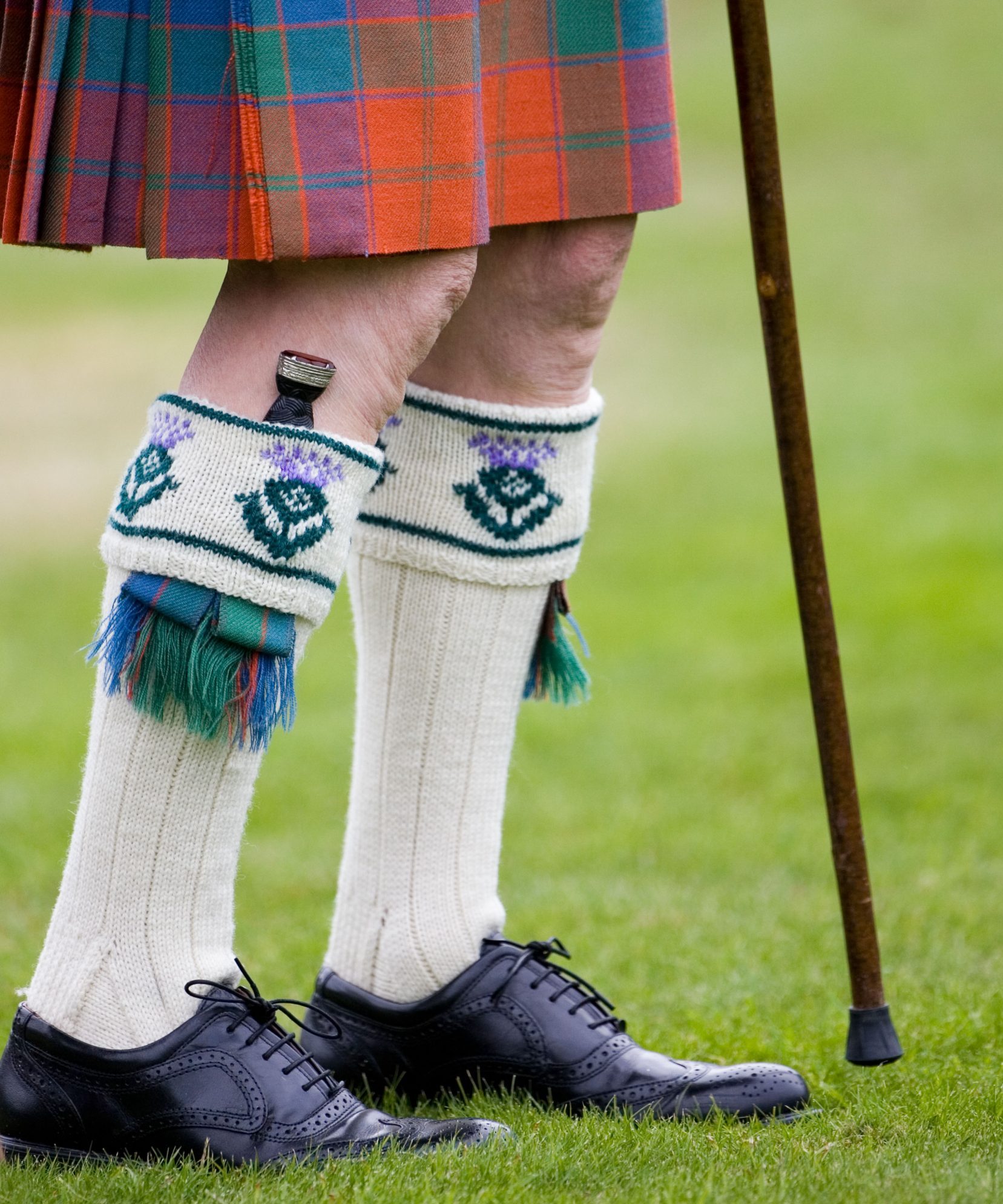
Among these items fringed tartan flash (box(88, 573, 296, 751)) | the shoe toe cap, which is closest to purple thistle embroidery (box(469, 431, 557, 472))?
fringed tartan flash (box(88, 573, 296, 751))

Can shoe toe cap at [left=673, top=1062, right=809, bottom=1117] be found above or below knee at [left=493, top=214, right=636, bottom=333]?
below

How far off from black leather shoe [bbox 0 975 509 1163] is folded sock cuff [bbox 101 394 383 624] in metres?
0.40

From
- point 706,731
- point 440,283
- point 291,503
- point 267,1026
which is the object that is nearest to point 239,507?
point 291,503

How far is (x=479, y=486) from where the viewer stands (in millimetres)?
1531

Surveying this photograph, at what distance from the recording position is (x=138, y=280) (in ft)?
39.6

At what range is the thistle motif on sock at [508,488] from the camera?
1.53 m

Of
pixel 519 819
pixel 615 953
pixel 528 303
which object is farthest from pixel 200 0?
pixel 519 819

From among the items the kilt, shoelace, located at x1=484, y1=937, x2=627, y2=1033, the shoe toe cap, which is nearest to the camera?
the kilt

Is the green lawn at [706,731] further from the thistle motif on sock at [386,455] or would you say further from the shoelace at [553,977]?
the thistle motif on sock at [386,455]

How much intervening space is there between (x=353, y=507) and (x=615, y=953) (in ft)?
3.76

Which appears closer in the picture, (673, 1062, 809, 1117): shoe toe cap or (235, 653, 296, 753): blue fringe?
(235, 653, 296, 753): blue fringe

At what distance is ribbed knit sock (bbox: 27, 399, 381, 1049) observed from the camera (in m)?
1.26

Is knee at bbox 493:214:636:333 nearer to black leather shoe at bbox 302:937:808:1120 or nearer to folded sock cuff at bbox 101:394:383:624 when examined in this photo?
folded sock cuff at bbox 101:394:383:624

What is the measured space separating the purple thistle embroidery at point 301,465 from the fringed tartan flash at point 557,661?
397 mm
